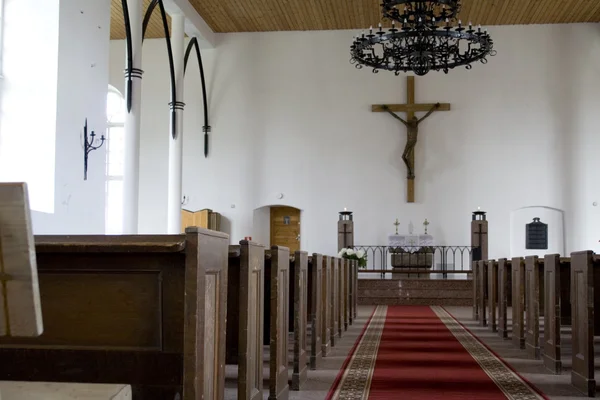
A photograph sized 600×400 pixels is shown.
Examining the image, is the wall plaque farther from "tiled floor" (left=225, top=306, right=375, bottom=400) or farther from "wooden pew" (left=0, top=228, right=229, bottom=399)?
"wooden pew" (left=0, top=228, right=229, bottom=399)

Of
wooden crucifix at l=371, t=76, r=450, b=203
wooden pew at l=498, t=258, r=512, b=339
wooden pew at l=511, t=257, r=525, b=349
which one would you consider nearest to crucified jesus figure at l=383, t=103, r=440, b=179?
wooden crucifix at l=371, t=76, r=450, b=203

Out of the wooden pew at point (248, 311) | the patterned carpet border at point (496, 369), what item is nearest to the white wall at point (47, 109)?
the patterned carpet border at point (496, 369)

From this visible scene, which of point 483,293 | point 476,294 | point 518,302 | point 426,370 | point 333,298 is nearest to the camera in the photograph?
point 426,370

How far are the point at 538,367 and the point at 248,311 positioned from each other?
2897mm

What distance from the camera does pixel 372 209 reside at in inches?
609

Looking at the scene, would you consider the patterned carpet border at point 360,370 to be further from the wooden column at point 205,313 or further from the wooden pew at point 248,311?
the wooden column at point 205,313

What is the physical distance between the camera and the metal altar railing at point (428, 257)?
13.9 meters

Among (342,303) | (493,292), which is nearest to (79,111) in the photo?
(342,303)

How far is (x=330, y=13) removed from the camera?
48.3 feet

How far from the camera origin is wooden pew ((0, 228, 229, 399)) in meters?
2.32

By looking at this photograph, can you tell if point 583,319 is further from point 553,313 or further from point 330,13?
point 330,13

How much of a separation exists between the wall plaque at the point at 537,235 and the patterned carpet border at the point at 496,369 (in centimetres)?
741

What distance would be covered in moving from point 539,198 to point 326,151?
14.9 feet

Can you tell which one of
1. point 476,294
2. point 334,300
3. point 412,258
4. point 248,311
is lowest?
point 476,294
